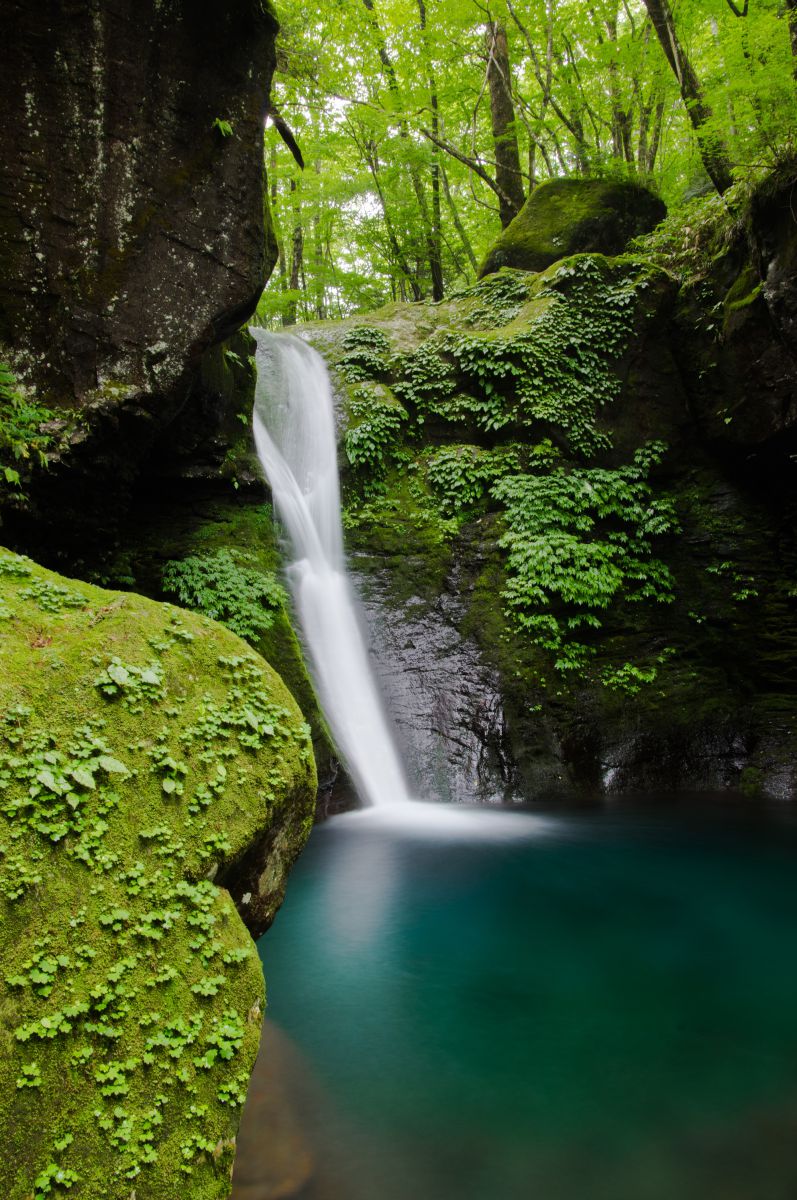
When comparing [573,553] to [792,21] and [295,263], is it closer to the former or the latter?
[792,21]

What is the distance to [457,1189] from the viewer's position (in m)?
2.82

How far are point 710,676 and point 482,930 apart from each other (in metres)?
5.31

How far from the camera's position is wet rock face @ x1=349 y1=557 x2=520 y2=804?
7.92m

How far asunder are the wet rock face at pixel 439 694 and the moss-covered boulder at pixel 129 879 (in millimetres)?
4558

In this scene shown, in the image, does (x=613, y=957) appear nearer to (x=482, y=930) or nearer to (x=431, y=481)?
(x=482, y=930)

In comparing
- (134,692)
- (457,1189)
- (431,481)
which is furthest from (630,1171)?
(431,481)

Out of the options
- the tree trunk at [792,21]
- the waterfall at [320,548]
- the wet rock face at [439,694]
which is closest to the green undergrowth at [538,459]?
the waterfall at [320,548]

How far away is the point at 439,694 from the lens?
330 inches

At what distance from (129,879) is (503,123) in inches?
629

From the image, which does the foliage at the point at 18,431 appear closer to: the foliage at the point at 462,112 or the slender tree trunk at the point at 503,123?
the foliage at the point at 462,112

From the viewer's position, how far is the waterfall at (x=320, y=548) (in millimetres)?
7906

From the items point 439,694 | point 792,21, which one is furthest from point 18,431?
point 792,21

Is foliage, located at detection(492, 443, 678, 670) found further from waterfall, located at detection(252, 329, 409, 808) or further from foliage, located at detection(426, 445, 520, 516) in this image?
waterfall, located at detection(252, 329, 409, 808)

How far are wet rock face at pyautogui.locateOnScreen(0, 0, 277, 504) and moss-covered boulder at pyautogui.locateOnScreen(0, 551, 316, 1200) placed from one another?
2859 mm
